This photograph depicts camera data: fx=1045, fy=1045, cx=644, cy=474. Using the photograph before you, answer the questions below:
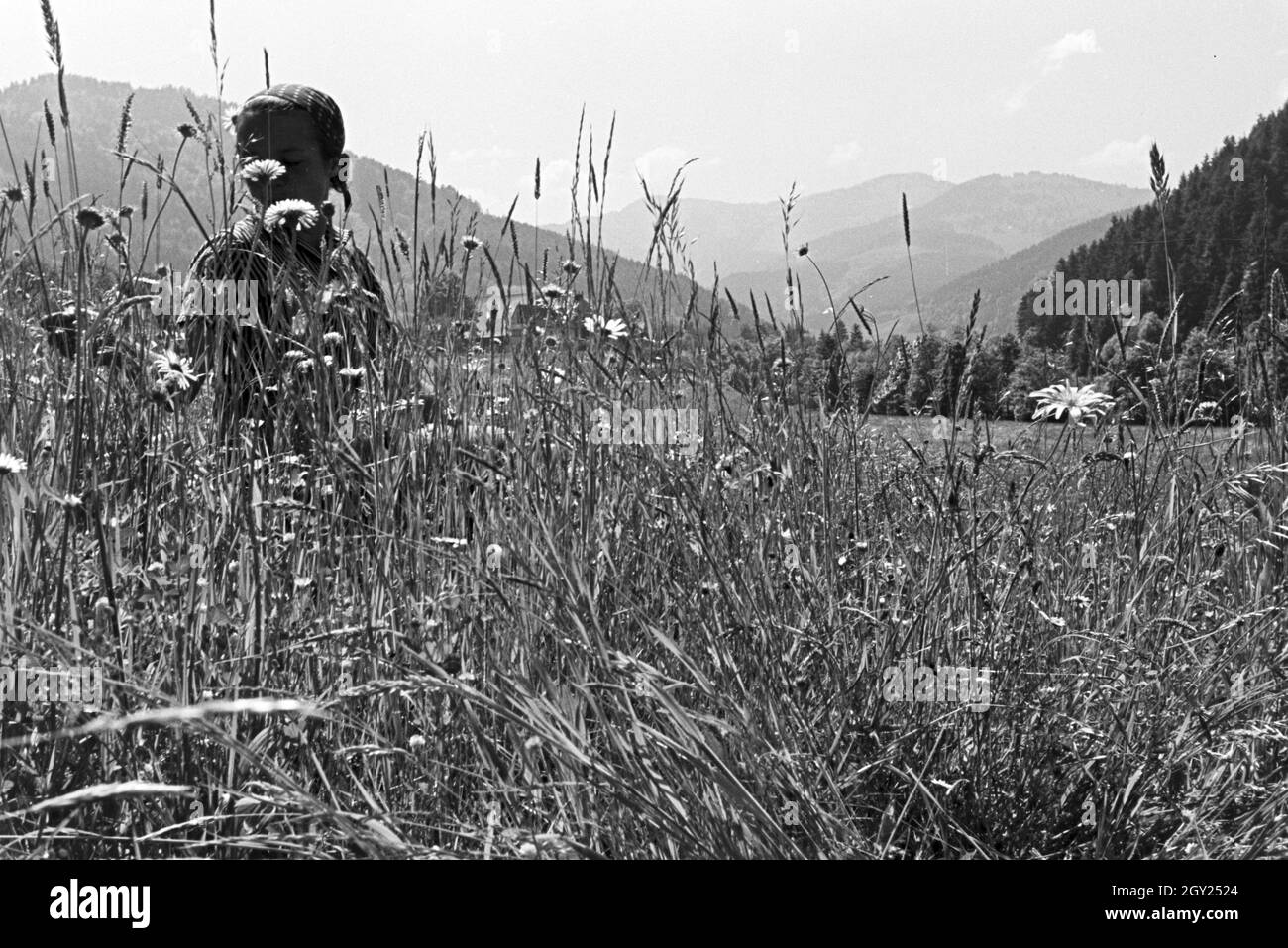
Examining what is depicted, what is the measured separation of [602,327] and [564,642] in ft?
2.86

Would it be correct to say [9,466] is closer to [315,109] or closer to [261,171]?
[261,171]

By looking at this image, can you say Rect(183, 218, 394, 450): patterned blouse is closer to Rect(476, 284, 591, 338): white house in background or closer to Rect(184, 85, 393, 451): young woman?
Rect(184, 85, 393, 451): young woman

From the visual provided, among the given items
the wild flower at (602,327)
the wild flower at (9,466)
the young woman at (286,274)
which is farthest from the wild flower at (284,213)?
the wild flower at (9,466)

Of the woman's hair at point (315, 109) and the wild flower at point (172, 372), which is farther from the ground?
the woman's hair at point (315, 109)

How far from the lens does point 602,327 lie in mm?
1907

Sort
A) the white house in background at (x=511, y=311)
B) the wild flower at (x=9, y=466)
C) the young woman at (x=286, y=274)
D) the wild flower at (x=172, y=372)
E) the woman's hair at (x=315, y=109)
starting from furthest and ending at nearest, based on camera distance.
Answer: the woman's hair at (x=315, y=109)
the white house in background at (x=511, y=311)
the young woman at (x=286, y=274)
the wild flower at (x=172, y=372)
the wild flower at (x=9, y=466)

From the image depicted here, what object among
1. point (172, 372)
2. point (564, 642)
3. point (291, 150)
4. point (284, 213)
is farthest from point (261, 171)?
point (564, 642)

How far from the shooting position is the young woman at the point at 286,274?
1.86 meters

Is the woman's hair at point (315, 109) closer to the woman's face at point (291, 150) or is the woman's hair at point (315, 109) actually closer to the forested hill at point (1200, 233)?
the woman's face at point (291, 150)

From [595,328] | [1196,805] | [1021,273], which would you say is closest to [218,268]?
[595,328]

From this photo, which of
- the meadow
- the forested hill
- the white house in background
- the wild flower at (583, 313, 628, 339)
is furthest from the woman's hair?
the forested hill

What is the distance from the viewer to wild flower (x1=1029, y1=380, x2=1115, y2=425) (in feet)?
6.23
